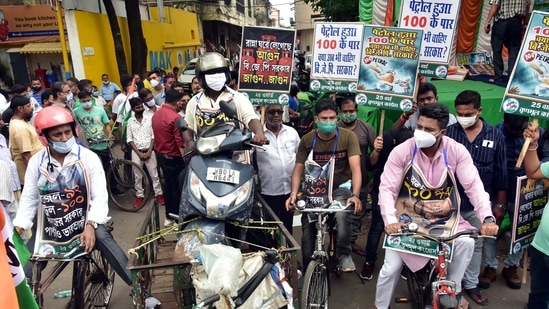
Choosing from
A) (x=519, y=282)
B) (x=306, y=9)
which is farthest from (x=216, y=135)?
(x=306, y=9)

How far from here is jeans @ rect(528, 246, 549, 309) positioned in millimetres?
3138

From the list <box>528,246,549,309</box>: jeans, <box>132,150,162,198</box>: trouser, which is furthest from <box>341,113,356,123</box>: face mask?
<box>132,150,162,198</box>: trouser

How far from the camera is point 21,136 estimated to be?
16.2 ft

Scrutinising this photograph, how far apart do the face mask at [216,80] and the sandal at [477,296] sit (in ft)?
10.4

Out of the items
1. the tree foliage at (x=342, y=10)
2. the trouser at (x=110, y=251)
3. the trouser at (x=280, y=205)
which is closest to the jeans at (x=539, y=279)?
the trouser at (x=280, y=205)

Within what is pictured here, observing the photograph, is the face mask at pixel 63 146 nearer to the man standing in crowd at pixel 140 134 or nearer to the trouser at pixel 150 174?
the man standing in crowd at pixel 140 134

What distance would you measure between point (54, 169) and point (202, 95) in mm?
1541

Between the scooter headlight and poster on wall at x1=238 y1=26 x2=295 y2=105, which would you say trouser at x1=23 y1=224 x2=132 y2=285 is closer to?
the scooter headlight

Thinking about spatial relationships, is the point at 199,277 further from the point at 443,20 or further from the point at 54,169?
the point at 443,20

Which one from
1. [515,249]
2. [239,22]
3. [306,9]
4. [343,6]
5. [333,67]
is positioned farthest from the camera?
[306,9]

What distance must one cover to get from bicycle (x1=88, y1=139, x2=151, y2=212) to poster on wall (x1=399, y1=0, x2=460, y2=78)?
456 centimetres

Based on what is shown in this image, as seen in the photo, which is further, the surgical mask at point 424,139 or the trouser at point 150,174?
the trouser at point 150,174

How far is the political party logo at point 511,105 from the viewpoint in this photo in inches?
148

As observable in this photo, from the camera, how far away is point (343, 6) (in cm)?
1405
